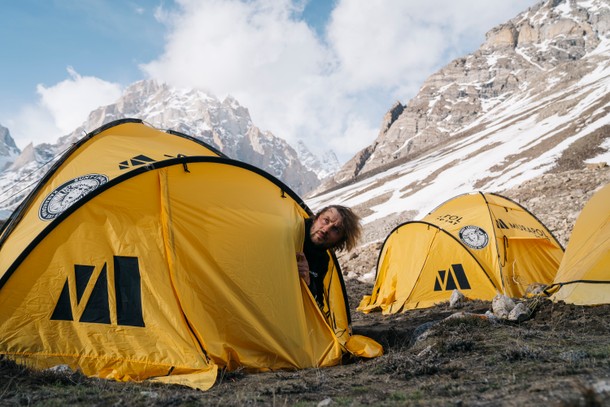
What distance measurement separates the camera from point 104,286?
534 centimetres

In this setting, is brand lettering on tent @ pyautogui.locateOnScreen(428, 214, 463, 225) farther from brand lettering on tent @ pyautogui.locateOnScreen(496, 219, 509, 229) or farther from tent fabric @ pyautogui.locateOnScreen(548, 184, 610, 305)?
tent fabric @ pyautogui.locateOnScreen(548, 184, 610, 305)

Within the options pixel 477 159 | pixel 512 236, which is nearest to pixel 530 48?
pixel 477 159

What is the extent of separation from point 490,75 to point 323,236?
547ft

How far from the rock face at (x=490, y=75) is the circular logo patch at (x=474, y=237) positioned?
368 feet

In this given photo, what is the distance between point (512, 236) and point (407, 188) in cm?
3624

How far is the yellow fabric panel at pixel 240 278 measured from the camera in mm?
5512

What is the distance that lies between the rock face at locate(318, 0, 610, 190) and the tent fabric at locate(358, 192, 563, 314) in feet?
365

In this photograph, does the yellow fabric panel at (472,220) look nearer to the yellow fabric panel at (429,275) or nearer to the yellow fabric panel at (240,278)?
the yellow fabric panel at (429,275)

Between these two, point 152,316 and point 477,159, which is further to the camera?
point 477,159

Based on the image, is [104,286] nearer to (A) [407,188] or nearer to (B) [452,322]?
(B) [452,322]

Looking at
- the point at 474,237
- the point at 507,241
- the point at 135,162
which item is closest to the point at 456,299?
the point at 474,237

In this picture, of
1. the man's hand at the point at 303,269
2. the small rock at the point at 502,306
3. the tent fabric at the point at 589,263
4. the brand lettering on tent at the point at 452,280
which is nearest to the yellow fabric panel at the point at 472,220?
the brand lettering on tent at the point at 452,280

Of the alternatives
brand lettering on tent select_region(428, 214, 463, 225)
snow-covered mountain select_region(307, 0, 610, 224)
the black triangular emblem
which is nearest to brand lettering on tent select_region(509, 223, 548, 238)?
brand lettering on tent select_region(428, 214, 463, 225)

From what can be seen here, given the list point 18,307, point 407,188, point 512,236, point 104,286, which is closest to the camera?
point 18,307
